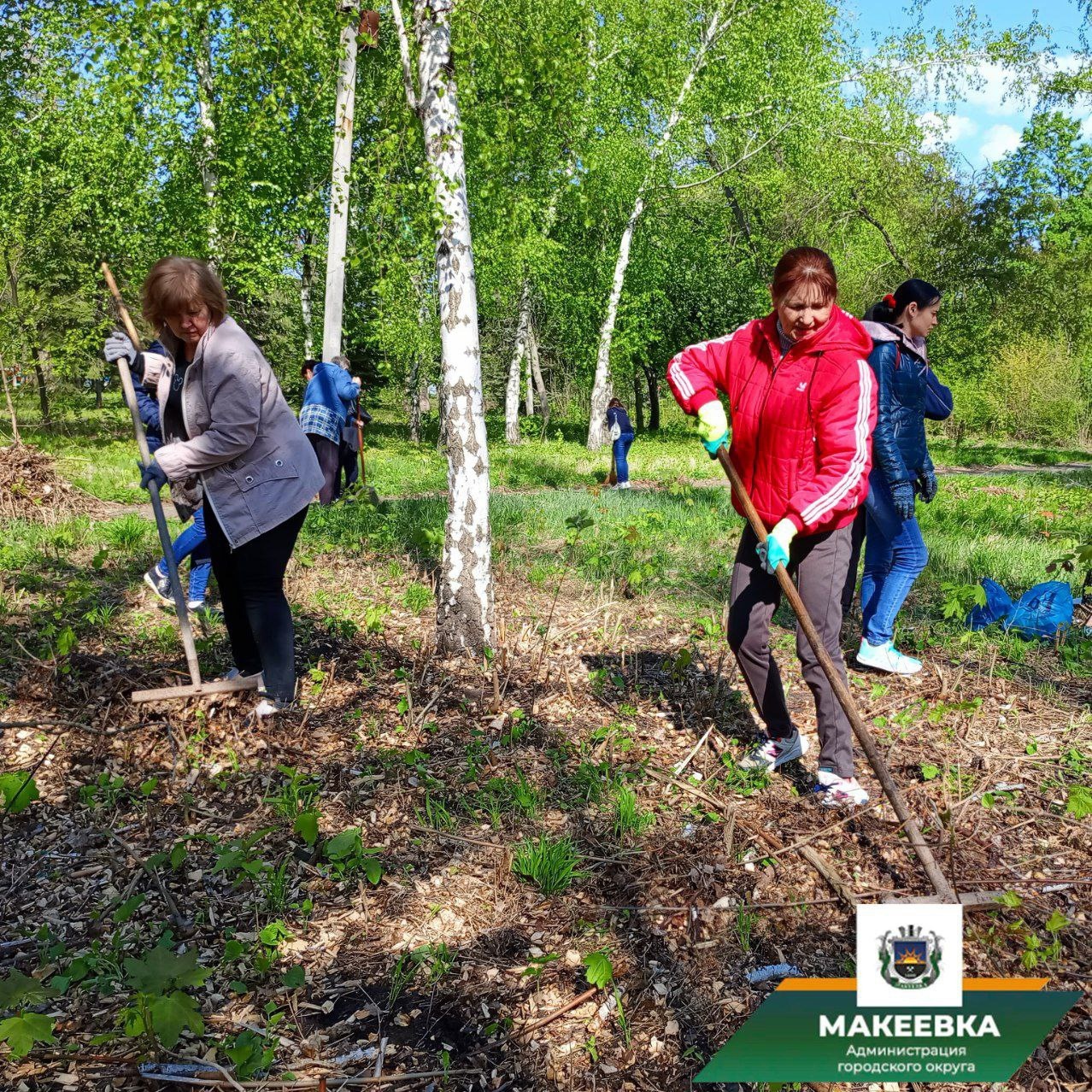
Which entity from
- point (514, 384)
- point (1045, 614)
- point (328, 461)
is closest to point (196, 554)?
point (328, 461)

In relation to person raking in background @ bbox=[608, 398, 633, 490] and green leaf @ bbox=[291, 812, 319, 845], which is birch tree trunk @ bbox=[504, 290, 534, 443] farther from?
green leaf @ bbox=[291, 812, 319, 845]

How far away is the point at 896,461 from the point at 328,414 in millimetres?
3822

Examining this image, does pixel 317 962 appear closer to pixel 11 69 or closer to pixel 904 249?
pixel 11 69

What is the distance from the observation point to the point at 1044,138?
73.0 feet

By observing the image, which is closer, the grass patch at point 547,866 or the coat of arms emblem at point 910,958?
the coat of arms emblem at point 910,958

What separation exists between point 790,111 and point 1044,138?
8852 millimetres

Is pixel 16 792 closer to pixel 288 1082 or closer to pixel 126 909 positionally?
pixel 126 909

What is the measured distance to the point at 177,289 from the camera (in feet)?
10.5

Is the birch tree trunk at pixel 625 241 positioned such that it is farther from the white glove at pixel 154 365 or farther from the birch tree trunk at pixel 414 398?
the white glove at pixel 154 365

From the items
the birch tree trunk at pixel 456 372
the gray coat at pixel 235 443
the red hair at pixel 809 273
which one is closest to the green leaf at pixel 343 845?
the gray coat at pixel 235 443

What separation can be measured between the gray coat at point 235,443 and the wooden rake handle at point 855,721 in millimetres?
1825

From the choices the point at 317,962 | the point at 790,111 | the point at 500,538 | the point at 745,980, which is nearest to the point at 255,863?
the point at 317,962

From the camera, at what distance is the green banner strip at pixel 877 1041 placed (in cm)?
172

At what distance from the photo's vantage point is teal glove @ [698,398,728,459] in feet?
10.4
